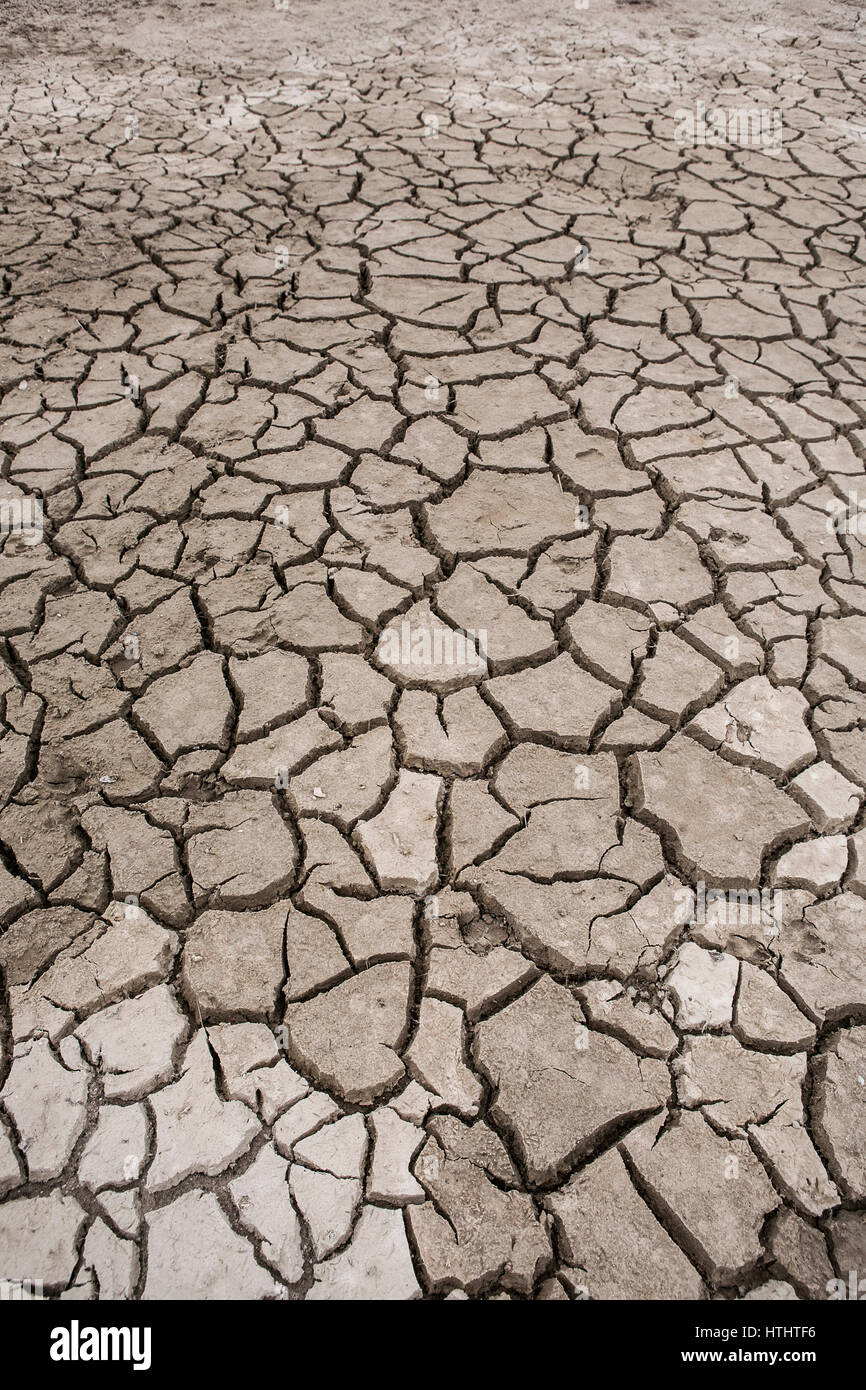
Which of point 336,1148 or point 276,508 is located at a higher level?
point 276,508

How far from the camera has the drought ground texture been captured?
154cm

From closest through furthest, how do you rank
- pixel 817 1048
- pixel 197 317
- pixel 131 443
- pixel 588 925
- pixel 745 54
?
pixel 817 1048, pixel 588 925, pixel 131 443, pixel 197 317, pixel 745 54

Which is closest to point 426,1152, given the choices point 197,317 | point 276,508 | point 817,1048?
point 817,1048

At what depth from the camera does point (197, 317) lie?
3697 mm

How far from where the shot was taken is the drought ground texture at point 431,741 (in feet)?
5.05

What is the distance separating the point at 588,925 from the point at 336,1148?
0.68m

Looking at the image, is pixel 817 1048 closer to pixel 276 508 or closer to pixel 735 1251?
pixel 735 1251

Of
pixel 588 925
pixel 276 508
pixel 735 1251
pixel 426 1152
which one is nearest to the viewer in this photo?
pixel 735 1251

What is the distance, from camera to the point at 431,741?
2.23m

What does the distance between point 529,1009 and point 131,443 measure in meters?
2.37

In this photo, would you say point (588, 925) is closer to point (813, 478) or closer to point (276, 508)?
point (276, 508)

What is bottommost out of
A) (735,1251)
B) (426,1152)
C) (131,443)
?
(735,1251)

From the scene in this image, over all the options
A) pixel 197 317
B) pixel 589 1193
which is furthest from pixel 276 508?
pixel 589 1193

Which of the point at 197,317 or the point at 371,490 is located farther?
the point at 197,317
